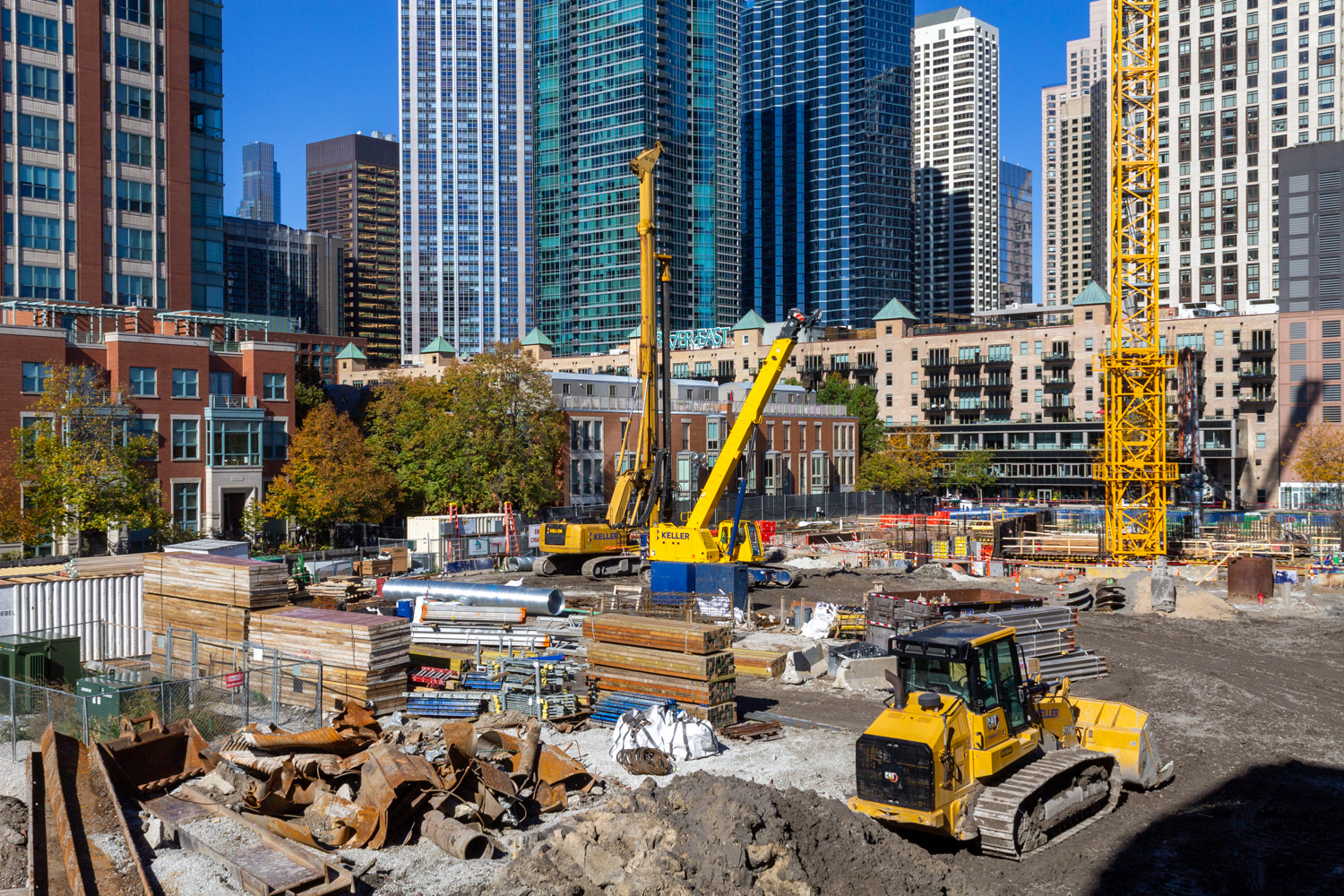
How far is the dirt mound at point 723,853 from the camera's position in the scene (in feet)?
41.3

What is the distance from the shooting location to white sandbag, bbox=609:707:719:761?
64.7 feet

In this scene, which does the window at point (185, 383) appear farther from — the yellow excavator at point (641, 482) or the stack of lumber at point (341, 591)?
the yellow excavator at point (641, 482)

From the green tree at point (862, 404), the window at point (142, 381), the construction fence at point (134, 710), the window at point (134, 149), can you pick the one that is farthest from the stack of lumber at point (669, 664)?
the green tree at point (862, 404)

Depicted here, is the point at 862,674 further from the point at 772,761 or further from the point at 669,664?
the point at 772,761

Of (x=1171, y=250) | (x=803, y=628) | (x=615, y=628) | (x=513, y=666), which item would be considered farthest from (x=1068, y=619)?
(x=1171, y=250)

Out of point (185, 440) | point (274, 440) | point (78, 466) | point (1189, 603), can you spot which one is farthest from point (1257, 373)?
point (78, 466)

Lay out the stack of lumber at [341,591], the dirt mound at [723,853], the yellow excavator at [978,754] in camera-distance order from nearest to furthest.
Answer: the dirt mound at [723,853], the yellow excavator at [978,754], the stack of lumber at [341,591]

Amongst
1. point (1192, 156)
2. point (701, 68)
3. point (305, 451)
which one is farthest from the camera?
point (701, 68)

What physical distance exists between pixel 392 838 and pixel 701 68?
165 metres

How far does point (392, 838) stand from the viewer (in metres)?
15.4

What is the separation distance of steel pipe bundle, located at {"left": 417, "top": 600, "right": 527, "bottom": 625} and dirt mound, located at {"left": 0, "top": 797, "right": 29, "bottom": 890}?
1465 cm

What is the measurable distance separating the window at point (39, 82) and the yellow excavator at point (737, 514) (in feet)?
156

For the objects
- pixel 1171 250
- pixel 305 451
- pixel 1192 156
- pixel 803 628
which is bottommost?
pixel 803 628

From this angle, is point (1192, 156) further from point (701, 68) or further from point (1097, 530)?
point (1097, 530)
